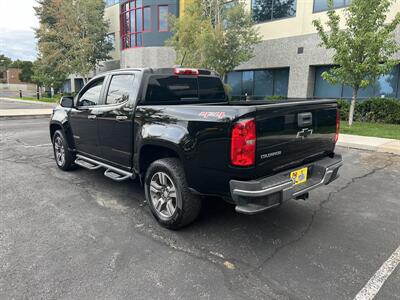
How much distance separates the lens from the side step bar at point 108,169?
4.31 meters

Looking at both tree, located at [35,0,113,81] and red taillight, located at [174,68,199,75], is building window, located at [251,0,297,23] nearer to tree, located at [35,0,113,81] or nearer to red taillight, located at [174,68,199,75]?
tree, located at [35,0,113,81]

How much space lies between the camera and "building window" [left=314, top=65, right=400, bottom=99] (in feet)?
46.9

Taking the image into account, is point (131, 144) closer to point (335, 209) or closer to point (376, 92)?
point (335, 209)

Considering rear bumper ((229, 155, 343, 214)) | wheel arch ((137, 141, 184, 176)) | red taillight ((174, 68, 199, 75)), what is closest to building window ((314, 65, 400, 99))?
red taillight ((174, 68, 199, 75))

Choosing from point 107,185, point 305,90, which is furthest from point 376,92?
point 107,185

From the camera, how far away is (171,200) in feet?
12.0

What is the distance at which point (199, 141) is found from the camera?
3.13m

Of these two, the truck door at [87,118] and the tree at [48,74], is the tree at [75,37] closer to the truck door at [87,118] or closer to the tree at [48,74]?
the tree at [48,74]

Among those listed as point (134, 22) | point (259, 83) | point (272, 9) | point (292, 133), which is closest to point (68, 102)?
point (292, 133)

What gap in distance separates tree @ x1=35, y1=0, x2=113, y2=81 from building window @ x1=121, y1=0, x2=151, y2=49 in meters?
2.36

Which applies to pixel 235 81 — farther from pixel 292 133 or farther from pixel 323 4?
pixel 292 133

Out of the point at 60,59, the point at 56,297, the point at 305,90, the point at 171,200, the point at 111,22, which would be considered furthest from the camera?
the point at 111,22

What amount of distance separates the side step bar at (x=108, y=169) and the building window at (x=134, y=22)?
21584 millimetres

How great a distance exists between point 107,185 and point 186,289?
10.3ft
